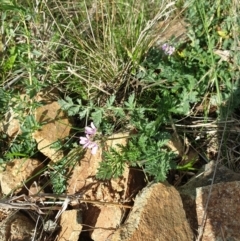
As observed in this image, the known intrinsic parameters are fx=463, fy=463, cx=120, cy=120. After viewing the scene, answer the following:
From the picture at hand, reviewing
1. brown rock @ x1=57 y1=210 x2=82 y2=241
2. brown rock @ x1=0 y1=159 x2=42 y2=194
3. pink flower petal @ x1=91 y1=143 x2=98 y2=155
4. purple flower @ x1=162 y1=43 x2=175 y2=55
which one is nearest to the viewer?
brown rock @ x1=57 y1=210 x2=82 y2=241

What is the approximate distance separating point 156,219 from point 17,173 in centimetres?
90

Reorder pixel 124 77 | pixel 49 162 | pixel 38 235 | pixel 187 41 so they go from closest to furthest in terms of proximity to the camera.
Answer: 1. pixel 38 235
2. pixel 49 162
3. pixel 124 77
4. pixel 187 41

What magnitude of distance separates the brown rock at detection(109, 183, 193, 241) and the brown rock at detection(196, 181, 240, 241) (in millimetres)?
92

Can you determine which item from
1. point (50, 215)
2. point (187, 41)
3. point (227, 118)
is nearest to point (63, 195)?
point (50, 215)

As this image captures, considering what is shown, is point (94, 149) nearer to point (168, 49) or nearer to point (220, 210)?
point (220, 210)

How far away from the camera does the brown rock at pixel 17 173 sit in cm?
263

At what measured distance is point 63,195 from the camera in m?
2.43

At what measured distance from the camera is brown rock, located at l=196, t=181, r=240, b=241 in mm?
2164

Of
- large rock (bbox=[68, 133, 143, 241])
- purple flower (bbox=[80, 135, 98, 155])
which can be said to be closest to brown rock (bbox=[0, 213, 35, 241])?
large rock (bbox=[68, 133, 143, 241])

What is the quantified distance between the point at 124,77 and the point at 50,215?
3.20 ft

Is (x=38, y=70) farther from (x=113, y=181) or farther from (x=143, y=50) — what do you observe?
(x=113, y=181)

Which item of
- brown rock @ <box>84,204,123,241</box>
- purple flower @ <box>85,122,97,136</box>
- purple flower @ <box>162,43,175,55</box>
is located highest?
purple flower @ <box>162,43,175,55</box>

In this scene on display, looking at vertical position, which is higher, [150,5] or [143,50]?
[150,5]

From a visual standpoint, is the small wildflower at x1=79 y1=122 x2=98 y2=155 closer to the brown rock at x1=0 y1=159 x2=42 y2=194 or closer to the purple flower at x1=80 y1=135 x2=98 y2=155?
the purple flower at x1=80 y1=135 x2=98 y2=155
